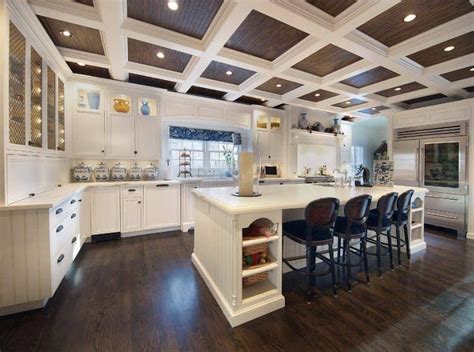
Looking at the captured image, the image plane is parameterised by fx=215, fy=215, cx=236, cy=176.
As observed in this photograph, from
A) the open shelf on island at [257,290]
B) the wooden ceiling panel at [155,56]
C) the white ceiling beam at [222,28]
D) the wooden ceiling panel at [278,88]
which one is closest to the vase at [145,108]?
the wooden ceiling panel at [155,56]

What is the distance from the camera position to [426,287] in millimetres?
2205

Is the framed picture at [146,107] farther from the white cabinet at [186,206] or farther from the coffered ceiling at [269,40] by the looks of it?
the white cabinet at [186,206]

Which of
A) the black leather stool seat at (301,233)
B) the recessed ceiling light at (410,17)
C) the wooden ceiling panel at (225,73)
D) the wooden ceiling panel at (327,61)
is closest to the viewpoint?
the black leather stool seat at (301,233)

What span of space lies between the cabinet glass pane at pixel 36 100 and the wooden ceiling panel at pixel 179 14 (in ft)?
3.75

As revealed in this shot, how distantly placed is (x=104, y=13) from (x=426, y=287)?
4205 mm

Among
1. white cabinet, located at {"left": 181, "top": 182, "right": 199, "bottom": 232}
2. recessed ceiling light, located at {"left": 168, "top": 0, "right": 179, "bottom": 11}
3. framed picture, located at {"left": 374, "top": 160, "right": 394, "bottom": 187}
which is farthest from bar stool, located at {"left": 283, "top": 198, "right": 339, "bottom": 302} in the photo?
white cabinet, located at {"left": 181, "top": 182, "right": 199, "bottom": 232}

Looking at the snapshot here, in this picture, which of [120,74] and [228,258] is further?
[120,74]

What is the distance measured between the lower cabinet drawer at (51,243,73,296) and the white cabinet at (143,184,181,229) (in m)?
1.36

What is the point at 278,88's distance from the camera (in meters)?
4.30

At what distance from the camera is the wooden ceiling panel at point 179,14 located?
206 centimetres

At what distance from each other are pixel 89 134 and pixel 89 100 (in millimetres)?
575

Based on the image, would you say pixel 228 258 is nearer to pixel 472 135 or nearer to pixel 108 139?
pixel 108 139

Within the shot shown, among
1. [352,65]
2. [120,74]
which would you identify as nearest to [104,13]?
[120,74]

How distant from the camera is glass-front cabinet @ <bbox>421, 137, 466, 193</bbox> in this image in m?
3.90
